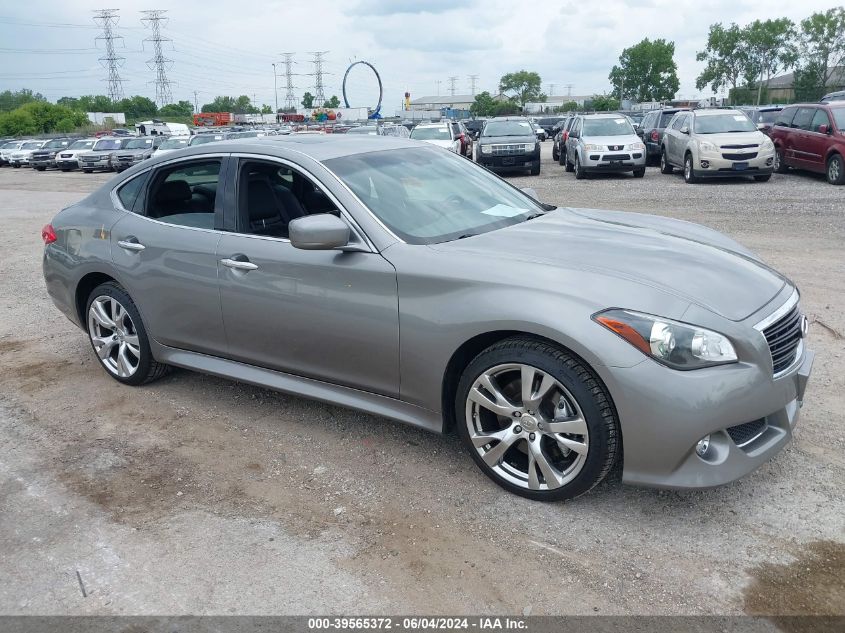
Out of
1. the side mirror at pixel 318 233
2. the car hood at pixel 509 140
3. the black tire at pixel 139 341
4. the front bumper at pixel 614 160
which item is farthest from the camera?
the car hood at pixel 509 140

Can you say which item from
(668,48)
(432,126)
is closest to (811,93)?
(668,48)

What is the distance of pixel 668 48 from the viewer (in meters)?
123

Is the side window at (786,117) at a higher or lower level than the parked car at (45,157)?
higher

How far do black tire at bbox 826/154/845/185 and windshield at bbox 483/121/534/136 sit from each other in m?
8.45

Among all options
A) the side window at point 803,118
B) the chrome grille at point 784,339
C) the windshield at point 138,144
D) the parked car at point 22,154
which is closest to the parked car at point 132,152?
the windshield at point 138,144

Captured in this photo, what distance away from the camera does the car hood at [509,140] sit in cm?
2109

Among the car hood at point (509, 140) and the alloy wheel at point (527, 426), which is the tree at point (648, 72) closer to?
the car hood at point (509, 140)

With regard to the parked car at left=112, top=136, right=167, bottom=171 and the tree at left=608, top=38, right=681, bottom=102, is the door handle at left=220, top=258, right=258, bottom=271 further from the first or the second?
the tree at left=608, top=38, right=681, bottom=102

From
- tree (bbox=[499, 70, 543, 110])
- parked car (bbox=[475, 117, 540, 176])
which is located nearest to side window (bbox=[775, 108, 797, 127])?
parked car (bbox=[475, 117, 540, 176])

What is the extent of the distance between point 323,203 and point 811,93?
308 feet

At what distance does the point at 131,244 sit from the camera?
482 cm

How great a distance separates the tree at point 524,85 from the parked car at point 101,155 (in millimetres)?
130564

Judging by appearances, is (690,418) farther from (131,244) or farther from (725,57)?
(725,57)

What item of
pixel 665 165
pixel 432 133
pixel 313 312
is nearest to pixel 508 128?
pixel 432 133
